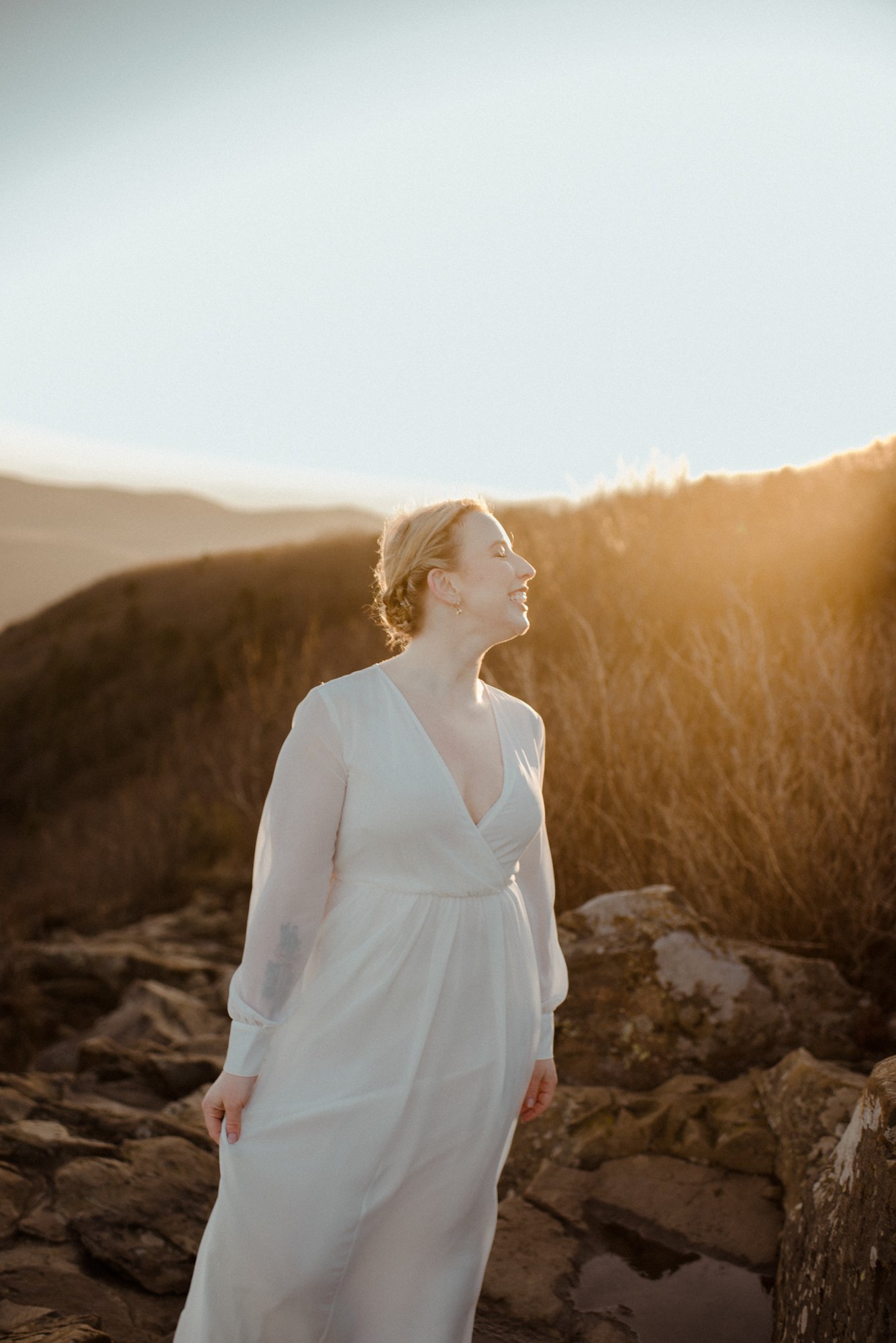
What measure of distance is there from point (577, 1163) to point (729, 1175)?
50cm

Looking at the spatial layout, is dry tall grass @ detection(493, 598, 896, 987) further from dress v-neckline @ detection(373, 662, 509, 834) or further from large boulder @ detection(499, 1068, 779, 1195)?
dress v-neckline @ detection(373, 662, 509, 834)

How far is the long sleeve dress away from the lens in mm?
1717

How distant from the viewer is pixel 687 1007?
3527 mm

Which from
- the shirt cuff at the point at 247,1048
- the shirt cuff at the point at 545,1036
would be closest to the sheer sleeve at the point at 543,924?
the shirt cuff at the point at 545,1036

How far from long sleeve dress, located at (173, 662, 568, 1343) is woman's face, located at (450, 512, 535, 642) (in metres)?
0.27

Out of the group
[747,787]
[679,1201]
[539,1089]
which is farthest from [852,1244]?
[747,787]

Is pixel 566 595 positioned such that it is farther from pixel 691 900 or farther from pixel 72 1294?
pixel 72 1294

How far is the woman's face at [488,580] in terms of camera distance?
1.92m

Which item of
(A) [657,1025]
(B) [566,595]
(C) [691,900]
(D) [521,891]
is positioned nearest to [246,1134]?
(D) [521,891]

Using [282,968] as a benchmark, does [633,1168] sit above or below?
below

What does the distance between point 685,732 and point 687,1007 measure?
195 centimetres

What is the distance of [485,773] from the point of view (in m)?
1.92

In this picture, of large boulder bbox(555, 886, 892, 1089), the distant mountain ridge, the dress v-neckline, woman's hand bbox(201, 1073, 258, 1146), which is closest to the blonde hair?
the dress v-neckline

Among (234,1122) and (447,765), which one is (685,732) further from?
(234,1122)
